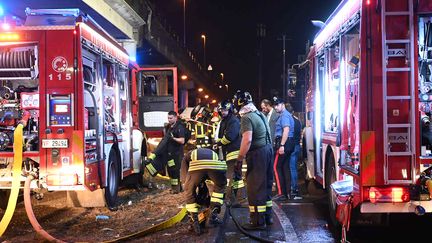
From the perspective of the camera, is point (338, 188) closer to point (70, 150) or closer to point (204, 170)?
point (204, 170)

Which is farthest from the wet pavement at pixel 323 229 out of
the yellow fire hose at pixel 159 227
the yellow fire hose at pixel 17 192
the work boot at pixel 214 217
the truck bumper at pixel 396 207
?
the truck bumper at pixel 396 207

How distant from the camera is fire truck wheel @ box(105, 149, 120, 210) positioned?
808cm

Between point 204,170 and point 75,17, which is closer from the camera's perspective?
point 204,170

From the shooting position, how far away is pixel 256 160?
253 inches

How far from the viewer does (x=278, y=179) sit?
8.88 metres

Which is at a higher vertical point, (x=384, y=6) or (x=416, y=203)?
(x=384, y=6)

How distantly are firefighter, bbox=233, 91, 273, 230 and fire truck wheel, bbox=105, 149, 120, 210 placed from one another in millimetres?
2538

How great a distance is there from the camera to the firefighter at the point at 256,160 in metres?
6.38

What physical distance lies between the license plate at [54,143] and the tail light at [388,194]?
3829 mm

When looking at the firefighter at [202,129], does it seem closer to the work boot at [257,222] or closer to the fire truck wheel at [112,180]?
the fire truck wheel at [112,180]

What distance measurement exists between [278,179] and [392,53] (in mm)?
4273

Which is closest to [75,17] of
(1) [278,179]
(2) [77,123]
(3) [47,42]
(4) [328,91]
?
(3) [47,42]

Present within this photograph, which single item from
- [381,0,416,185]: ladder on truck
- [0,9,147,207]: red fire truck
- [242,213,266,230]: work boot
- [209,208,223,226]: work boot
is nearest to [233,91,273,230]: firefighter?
[242,213,266,230]: work boot

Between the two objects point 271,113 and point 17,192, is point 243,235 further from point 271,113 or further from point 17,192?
point 271,113
